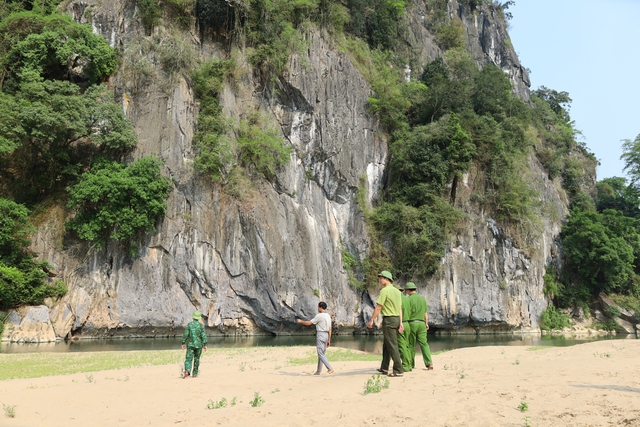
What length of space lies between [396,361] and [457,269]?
27.8 metres

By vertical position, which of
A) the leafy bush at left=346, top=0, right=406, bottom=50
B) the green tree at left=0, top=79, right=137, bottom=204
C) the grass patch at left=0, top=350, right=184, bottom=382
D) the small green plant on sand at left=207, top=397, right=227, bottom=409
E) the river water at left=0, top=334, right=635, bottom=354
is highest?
the leafy bush at left=346, top=0, right=406, bottom=50

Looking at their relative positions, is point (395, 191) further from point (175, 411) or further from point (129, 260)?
point (175, 411)

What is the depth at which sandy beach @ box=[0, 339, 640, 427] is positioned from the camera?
5.66 m

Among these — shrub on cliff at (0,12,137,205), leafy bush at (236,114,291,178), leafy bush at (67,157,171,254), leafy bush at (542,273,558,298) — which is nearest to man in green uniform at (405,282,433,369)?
leafy bush at (67,157,171,254)

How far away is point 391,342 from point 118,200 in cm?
2167

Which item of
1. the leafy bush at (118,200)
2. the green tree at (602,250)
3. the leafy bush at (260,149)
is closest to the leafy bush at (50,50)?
the leafy bush at (118,200)

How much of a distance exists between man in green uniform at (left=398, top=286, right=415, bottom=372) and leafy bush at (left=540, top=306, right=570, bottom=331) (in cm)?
3397

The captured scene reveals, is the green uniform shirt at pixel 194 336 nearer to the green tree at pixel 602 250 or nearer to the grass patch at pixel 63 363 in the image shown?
the grass patch at pixel 63 363

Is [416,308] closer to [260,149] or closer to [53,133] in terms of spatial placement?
[260,149]

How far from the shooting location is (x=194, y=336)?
32.4ft

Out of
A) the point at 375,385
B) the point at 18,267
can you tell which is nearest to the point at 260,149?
the point at 18,267

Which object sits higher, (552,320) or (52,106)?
(52,106)

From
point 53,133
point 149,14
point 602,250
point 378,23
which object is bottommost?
point 602,250

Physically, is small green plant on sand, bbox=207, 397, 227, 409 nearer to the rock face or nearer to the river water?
the river water
